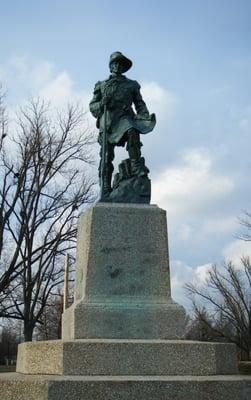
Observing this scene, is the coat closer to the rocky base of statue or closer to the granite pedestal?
the rocky base of statue

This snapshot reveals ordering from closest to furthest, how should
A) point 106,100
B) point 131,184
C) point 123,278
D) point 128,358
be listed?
point 128,358 → point 123,278 → point 131,184 → point 106,100

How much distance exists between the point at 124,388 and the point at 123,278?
186cm

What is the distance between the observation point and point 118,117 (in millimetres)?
7734

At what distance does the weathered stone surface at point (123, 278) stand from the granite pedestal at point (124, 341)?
1cm

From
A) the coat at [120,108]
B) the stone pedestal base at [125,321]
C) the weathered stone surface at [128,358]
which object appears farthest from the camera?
the coat at [120,108]

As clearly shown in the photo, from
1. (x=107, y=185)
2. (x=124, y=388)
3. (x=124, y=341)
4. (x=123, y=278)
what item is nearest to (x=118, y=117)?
(x=107, y=185)

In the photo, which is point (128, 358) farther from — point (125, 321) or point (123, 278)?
point (123, 278)

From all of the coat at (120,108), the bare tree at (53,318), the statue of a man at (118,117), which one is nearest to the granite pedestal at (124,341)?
the statue of a man at (118,117)

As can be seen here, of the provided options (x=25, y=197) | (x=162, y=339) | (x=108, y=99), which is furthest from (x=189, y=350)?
(x=25, y=197)

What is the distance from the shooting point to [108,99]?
25.3ft

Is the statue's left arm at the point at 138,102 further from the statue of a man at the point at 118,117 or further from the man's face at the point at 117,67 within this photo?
the man's face at the point at 117,67

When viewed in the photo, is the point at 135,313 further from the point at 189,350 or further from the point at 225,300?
the point at 225,300

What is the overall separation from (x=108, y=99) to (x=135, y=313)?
127 inches

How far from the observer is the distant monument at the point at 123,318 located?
511 centimetres
